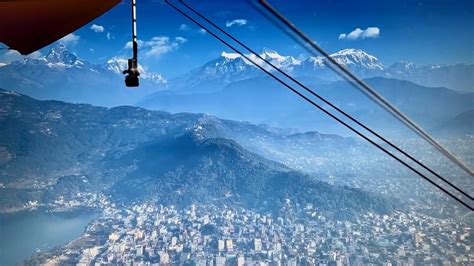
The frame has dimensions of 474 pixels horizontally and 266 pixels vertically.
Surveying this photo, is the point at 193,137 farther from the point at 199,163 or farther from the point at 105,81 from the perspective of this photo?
the point at 105,81

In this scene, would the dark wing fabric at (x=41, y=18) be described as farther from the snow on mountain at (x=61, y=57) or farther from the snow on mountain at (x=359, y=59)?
the snow on mountain at (x=359, y=59)

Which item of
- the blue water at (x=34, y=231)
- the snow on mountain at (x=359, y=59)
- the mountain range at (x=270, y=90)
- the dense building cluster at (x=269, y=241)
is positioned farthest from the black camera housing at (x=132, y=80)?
the snow on mountain at (x=359, y=59)

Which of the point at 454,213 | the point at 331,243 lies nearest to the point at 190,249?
the point at 331,243

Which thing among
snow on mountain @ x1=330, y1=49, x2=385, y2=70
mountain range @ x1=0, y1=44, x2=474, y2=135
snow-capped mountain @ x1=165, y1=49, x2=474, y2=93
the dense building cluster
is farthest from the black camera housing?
snow on mountain @ x1=330, y1=49, x2=385, y2=70

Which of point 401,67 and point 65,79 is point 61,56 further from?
point 401,67

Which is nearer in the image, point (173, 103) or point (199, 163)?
point (199, 163)

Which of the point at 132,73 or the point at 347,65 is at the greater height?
the point at 347,65

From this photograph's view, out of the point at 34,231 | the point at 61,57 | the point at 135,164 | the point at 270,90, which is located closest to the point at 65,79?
the point at 61,57
